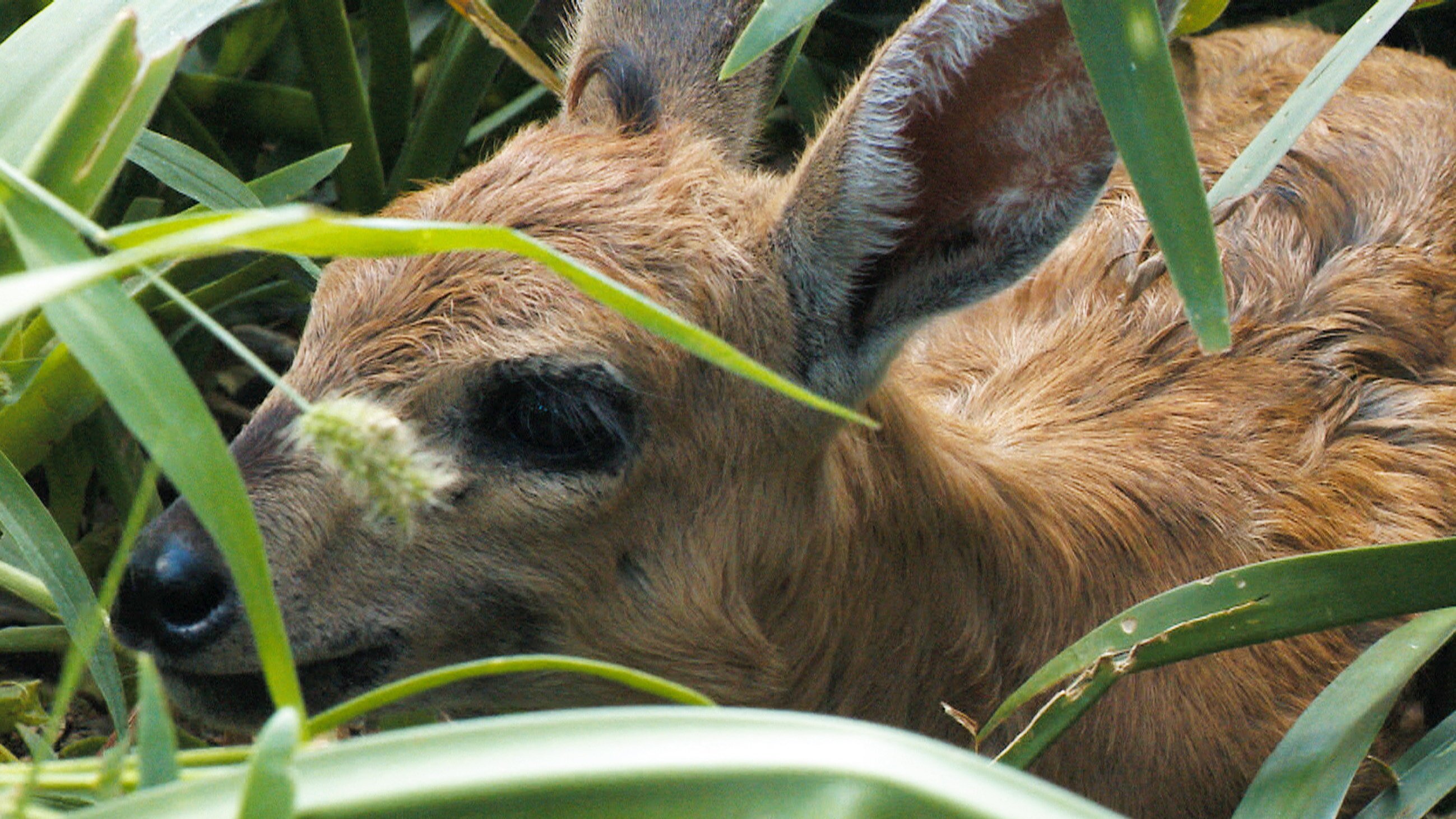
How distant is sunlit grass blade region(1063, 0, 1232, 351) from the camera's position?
2.15 meters

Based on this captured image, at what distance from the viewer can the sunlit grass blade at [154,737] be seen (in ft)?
5.26

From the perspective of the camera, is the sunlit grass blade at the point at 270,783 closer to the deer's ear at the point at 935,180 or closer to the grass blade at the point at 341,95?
the deer's ear at the point at 935,180

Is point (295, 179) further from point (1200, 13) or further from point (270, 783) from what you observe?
point (270, 783)

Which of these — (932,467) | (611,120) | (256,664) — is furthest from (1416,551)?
(256,664)

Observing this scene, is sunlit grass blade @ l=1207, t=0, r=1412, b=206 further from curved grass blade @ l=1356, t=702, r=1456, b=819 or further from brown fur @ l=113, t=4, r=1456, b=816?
curved grass blade @ l=1356, t=702, r=1456, b=819

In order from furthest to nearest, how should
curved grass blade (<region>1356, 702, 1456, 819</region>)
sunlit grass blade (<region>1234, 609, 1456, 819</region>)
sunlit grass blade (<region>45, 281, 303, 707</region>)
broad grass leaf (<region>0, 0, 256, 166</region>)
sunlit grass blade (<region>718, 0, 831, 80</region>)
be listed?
1. curved grass blade (<region>1356, 702, 1456, 819</region>)
2. sunlit grass blade (<region>1234, 609, 1456, 819</region>)
3. sunlit grass blade (<region>718, 0, 831, 80</region>)
4. broad grass leaf (<region>0, 0, 256, 166</region>)
5. sunlit grass blade (<region>45, 281, 303, 707</region>)

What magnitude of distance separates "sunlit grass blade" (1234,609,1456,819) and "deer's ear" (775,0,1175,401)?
92 centimetres

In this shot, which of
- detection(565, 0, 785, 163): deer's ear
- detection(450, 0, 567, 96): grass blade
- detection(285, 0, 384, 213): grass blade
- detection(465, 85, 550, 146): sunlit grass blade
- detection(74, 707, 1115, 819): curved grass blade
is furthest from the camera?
detection(465, 85, 550, 146): sunlit grass blade

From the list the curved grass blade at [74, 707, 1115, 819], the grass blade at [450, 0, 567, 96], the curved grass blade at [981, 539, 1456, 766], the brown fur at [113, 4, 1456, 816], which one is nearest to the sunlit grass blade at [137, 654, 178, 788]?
the curved grass blade at [74, 707, 1115, 819]

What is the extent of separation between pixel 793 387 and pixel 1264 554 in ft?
6.10

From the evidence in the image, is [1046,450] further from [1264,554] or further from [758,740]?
[758,740]

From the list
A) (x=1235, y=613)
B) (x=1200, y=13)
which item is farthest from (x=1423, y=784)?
(x=1200, y=13)

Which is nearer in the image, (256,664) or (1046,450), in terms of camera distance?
(256,664)

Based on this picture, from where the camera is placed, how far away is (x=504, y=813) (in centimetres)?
154
